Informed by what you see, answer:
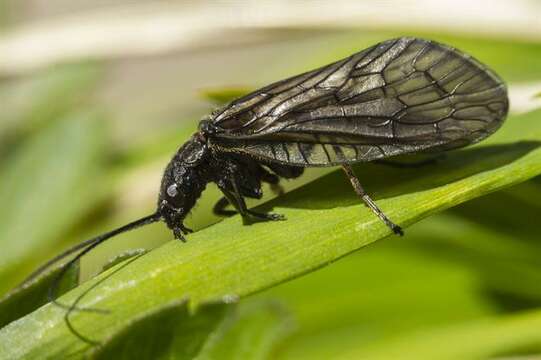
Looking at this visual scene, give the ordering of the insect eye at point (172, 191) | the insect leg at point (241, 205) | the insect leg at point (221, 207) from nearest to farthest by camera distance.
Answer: the insect leg at point (241, 205), the insect eye at point (172, 191), the insect leg at point (221, 207)

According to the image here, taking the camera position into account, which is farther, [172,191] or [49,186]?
[49,186]

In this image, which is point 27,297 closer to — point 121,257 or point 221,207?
point 121,257

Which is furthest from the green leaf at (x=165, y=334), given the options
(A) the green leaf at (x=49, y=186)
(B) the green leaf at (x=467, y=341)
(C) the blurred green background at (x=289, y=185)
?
(A) the green leaf at (x=49, y=186)

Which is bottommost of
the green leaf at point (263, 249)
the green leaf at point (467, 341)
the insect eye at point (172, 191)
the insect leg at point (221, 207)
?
the green leaf at point (467, 341)

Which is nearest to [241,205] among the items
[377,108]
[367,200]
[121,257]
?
[367,200]

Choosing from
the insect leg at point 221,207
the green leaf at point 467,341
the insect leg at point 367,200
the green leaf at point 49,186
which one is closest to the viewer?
the insect leg at point 367,200

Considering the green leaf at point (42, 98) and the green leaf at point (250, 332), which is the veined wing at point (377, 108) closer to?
the green leaf at point (250, 332)
